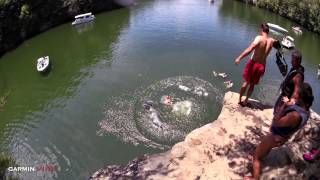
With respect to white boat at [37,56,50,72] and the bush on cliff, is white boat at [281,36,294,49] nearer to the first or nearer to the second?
the bush on cliff

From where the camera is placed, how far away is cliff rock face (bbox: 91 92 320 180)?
40.2 feet

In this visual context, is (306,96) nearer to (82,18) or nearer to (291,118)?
(291,118)

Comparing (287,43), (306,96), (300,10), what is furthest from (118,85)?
(300,10)

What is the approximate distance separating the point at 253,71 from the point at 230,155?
13.5ft

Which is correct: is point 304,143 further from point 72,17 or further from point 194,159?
point 72,17

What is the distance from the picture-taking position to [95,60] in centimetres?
4038

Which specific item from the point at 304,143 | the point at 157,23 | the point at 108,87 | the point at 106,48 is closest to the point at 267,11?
the point at 157,23

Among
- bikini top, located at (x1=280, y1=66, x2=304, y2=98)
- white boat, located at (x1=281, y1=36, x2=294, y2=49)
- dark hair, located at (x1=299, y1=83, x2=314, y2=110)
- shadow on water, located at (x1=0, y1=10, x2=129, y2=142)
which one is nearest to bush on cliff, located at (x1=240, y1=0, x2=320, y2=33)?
white boat, located at (x1=281, y1=36, x2=294, y2=49)

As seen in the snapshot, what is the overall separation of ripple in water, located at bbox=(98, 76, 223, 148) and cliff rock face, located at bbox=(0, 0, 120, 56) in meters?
19.5

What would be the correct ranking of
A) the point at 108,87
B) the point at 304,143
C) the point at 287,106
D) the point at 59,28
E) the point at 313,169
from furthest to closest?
the point at 59,28 < the point at 108,87 < the point at 304,143 < the point at 313,169 < the point at 287,106

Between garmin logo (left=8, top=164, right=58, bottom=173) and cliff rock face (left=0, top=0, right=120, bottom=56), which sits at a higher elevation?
cliff rock face (left=0, top=0, right=120, bottom=56)

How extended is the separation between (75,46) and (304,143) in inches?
1405

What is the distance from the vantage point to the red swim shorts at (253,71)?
1567 cm

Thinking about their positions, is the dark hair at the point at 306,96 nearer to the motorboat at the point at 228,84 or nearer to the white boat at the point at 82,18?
the motorboat at the point at 228,84
